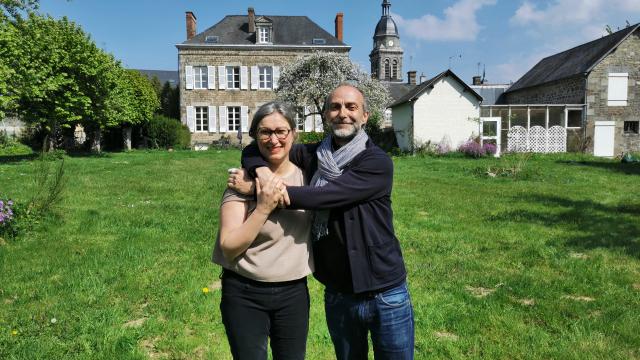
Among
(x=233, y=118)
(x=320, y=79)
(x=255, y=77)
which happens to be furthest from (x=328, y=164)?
(x=255, y=77)

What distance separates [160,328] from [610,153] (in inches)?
1119

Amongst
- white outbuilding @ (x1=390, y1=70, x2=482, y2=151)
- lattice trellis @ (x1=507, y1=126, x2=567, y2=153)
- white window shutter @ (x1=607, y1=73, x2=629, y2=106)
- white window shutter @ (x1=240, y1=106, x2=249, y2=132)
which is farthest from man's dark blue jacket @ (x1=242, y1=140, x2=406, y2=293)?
white window shutter @ (x1=240, y1=106, x2=249, y2=132)

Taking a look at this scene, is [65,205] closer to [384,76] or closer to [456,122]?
[456,122]

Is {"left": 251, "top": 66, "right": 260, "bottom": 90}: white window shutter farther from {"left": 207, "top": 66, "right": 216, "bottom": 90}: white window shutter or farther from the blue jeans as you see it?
the blue jeans

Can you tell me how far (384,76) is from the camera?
63125 millimetres

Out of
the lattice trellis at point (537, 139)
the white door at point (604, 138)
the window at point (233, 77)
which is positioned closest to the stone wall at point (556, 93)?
the white door at point (604, 138)

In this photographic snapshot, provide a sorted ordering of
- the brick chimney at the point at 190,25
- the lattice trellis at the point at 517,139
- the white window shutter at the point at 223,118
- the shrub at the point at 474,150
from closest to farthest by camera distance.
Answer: the shrub at the point at 474,150, the lattice trellis at the point at 517,139, the white window shutter at the point at 223,118, the brick chimney at the point at 190,25

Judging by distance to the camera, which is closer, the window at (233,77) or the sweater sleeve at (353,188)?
the sweater sleeve at (353,188)

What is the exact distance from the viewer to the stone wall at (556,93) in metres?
25.5

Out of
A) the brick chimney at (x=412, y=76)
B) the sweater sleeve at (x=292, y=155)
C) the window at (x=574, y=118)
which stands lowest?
the sweater sleeve at (x=292, y=155)

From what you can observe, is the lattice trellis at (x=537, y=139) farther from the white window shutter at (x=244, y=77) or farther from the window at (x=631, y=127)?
the white window shutter at (x=244, y=77)

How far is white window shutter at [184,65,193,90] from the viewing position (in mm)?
32906

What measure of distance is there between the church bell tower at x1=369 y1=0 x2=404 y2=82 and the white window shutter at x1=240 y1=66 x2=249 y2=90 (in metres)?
32.9

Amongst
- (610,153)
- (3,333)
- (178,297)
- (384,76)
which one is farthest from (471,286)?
(384,76)
